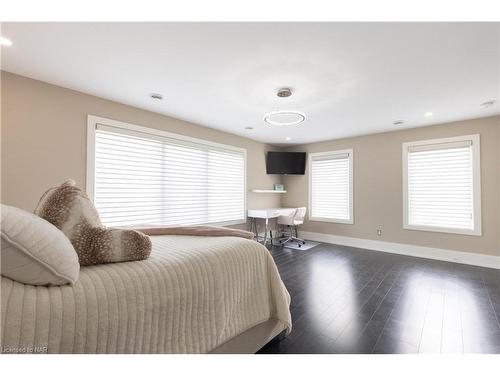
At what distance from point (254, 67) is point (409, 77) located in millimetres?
1645

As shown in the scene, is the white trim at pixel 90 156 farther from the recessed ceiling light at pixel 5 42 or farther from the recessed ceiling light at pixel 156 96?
the recessed ceiling light at pixel 5 42

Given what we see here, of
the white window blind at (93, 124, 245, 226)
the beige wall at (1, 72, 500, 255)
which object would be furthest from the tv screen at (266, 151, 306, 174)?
the white window blind at (93, 124, 245, 226)

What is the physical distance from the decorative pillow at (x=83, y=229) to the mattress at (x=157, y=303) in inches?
2.5

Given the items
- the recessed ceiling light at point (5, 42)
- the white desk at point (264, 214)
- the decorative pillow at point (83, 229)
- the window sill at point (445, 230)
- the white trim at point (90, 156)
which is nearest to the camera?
the decorative pillow at point (83, 229)

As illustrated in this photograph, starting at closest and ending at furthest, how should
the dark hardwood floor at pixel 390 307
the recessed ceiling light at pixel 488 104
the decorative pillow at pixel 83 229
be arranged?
the decorative pillow at pixel 83 229 → the dark hardwood floor at pixel 390 307 → the recessed ceiling light at pixel 488 104

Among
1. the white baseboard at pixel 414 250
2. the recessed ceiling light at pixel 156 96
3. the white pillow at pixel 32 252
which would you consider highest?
the recessed ceiling light at pixel 156 96

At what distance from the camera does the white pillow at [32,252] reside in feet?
2.49

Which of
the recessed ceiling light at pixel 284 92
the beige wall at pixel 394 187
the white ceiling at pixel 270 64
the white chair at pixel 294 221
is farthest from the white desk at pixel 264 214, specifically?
the recessed ceiling light at pixel 284 92

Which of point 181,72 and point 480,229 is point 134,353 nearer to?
point 181,72

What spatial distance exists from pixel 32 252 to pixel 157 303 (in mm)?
505

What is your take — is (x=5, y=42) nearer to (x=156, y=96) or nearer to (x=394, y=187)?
(x=156, y=96)

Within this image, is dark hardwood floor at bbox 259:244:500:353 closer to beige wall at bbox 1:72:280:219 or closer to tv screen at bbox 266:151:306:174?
tv screen at bbox 266:151:306:174

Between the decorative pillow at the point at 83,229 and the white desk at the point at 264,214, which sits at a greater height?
the decorative pillow at the point at 83,229
